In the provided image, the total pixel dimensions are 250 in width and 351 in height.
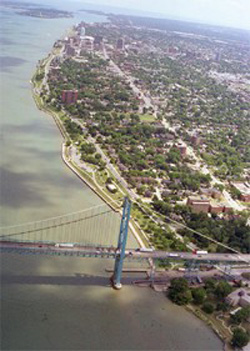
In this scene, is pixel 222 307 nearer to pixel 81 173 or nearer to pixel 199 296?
pixel 199 296

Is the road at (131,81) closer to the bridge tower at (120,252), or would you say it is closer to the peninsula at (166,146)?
the peninsula at (166,146)

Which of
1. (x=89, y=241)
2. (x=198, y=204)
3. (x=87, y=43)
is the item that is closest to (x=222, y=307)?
(x=89, y=241)

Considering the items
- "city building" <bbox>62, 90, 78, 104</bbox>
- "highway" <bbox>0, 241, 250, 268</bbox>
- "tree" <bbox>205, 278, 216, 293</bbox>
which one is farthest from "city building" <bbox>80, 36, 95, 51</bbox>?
"tree" <bbox>205, 278, 216, 293</bbox>

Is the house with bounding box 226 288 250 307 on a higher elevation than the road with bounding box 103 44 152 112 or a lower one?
lower

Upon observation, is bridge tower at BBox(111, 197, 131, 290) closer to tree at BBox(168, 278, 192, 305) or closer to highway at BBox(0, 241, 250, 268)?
highway at BBox(0, 241, 250, 268)

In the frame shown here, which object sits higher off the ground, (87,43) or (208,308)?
(87,43)

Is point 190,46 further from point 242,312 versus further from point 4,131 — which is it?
point 242,312

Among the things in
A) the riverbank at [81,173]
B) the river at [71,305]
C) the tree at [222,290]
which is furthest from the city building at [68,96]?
the tree at [222,290]
